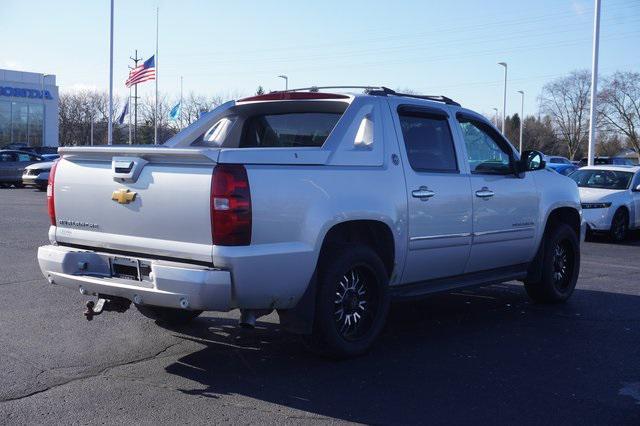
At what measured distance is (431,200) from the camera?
632 centimetres

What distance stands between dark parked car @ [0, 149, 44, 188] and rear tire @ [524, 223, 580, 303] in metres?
27.3

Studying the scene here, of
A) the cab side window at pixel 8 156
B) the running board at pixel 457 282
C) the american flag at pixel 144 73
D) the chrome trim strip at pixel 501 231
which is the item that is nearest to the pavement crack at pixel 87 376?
the running board at pixel 457 282

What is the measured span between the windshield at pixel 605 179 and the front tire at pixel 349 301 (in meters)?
11.8

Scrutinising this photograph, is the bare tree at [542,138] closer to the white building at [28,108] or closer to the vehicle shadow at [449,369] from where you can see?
the white building at [28,108]

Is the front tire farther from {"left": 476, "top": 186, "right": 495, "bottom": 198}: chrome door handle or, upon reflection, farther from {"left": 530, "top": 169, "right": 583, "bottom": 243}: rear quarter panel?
{"left": 530, "top": 169, "right": 583, "bottom": 243}: rear quarter panel

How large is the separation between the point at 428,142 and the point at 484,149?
0.94 meters

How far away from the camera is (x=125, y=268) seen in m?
5.29

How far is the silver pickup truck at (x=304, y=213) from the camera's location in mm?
4914

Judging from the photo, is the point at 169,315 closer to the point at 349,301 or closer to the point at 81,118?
the point at 349,301

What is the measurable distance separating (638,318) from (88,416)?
18.2 ft

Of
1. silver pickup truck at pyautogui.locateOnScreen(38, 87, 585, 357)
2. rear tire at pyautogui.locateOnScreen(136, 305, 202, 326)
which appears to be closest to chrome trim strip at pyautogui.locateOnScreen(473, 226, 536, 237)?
silver pickup truck at pyautogui.locateOnScreen(38, 87, 585, 357)

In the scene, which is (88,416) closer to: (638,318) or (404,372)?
(404,372)

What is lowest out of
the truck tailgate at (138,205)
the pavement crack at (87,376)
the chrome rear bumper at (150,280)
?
the pavement crack at (87,376)

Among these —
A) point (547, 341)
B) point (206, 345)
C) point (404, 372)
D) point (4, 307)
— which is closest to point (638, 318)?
point (547, 341)
